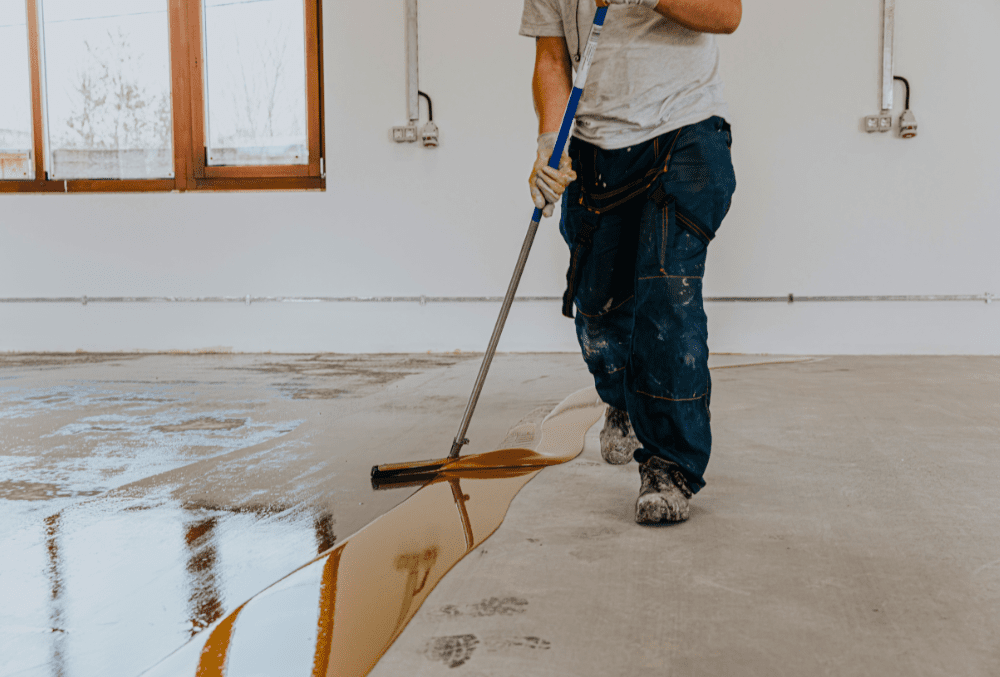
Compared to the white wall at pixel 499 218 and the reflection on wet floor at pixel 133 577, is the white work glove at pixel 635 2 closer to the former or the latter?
the reflection on wet floor at pixel 133 577

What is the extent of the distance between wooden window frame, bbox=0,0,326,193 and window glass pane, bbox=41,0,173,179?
2.6 inches

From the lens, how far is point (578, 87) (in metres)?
1.46

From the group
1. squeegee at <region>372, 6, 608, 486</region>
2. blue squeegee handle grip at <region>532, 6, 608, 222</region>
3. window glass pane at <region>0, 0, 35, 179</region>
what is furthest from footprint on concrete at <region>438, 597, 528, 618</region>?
window glass pane at <region>0, 0, 35, 179</region>

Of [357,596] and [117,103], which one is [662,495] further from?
[117,103]

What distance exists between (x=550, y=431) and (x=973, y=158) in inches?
133

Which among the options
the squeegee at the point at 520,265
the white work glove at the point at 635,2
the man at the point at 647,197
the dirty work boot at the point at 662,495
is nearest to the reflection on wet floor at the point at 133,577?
the squeegee at the point at 520,265

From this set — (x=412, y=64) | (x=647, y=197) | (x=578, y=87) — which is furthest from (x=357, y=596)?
(x=412, y=64)

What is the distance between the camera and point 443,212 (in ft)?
14.4

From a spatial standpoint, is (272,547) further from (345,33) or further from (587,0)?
(345,33)

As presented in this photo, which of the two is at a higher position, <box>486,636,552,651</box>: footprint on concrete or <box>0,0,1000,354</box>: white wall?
<box>0,0,1000,354</box>: white wall

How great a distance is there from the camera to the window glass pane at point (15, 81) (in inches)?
185

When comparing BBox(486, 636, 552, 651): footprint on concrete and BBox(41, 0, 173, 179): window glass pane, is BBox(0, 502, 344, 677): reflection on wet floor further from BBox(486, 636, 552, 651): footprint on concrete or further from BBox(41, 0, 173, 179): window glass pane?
BBox(41, 0, 173, 179): window glass pane

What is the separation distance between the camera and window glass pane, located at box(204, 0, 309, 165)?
4.45 metres

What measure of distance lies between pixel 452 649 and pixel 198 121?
4445 millimetres
